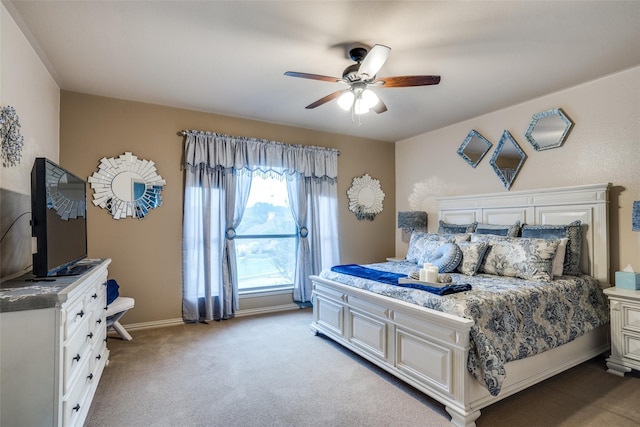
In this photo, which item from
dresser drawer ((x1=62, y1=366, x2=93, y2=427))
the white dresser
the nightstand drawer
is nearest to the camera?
the white dresser

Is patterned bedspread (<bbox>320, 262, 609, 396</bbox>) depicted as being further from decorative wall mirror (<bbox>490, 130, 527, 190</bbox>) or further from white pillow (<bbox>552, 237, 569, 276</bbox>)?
decorative wall mirror (<bbox>490, 130, 527, 190</bbox>)

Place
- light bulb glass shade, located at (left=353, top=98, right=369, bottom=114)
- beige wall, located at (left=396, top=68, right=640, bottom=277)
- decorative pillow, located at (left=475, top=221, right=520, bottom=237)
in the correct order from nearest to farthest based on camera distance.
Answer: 1. light bulb glass shade, located at (left=353, top=98, right=369, bottom=114)
2. beige wall, located at (left=396, top=68, right=640, bottom=277)
3. decorative pillow, located at (left=475, top=221, right=520, bottom=237)

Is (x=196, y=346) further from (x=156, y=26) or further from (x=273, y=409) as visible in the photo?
(x=156, y=26)

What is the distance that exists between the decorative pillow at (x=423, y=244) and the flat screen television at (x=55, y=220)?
317 cm

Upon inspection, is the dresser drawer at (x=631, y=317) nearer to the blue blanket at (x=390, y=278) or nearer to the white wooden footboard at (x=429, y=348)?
the white wooden footboard at (x=429, y=348)

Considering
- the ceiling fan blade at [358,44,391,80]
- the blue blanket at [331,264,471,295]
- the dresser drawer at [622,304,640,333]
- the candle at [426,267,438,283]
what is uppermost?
the ceiling fan blade at [358,44,391,80]

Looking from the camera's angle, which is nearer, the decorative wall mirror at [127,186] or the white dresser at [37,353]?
the white dresser at [37,353]

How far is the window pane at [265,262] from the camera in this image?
4.43m

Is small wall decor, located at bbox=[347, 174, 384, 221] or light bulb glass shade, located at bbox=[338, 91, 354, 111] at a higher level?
light bulb glass shade, located at bbox=[338, 91, 354, 111]

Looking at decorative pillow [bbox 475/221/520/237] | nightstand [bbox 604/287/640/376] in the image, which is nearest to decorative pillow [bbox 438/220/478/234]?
decorative pillow [bbox 475/221/520/237]

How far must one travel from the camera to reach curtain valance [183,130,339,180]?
400 cm

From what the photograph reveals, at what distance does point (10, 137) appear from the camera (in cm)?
216

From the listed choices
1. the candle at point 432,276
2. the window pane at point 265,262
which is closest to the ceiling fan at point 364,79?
the candle at point 432,276

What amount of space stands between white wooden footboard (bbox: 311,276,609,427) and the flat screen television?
217cm
